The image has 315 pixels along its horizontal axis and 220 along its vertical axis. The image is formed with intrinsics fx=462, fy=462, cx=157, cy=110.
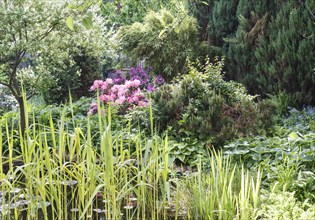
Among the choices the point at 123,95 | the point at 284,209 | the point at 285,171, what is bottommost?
the point at 284,209

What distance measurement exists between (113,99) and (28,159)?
3191 millimetres

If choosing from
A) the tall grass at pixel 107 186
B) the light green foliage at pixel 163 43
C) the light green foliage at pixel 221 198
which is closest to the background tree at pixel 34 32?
the tall grass at pixel 107 186

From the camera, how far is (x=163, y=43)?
26.7ft

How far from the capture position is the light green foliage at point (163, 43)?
8.12m

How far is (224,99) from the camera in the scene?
5.51 meters

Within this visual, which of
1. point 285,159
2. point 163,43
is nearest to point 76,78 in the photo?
point 163,43

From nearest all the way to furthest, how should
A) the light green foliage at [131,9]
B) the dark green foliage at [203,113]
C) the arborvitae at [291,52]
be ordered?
the dark green foliage at [203,113]
the arborvitae at [291,52]
the light green foliage at [131,9]

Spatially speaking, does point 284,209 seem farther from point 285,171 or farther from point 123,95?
point 123,95

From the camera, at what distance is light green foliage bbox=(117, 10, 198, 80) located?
8.12 m

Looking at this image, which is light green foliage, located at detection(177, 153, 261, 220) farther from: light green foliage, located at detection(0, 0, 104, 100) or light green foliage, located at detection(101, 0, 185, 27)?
light green foliage, located at detection(101, 0, 185, 27)

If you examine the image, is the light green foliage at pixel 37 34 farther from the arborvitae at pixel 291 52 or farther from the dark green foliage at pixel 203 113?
the arborvitae at pixel 291 52

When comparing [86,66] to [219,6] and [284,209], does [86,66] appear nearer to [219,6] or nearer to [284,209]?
[219,6]

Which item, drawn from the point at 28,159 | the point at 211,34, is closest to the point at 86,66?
the point at 211,34

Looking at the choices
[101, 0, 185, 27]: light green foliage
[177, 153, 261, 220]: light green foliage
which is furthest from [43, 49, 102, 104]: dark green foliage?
[177, 153, 261, 220]: light green foliage
